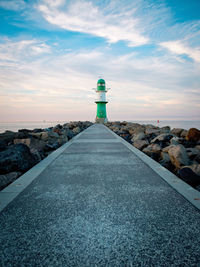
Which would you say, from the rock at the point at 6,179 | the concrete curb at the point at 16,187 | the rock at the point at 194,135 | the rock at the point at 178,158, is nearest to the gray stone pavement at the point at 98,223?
the concrete curb at the point at 16,187

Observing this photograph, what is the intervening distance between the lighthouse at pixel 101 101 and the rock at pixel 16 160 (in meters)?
25.0

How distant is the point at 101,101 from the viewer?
91.8 ft

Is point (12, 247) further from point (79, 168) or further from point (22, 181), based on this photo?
point (79, 168)

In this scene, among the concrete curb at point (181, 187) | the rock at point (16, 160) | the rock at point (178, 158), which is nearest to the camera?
the concrete curb at point (181, 187)

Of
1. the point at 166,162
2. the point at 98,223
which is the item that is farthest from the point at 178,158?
the point at 98,223

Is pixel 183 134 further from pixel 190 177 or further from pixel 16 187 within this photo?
pixel 16 187

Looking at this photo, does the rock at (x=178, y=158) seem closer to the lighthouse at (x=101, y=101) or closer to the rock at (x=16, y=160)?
the rock at (x=16, y=160)

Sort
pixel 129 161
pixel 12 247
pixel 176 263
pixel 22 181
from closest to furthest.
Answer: pixel 176 263
pixel 12 247
pixel 22 181
pixel 129 161

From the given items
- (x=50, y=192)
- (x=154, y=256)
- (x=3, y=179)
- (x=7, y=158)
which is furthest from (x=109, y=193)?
(x=7, y=158)

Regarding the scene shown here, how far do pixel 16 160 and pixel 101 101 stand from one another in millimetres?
25332

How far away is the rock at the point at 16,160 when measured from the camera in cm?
318

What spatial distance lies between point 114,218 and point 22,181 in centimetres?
159

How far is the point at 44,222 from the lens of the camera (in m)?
1.66

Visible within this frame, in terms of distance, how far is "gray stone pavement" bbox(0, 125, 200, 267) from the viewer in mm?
1258
